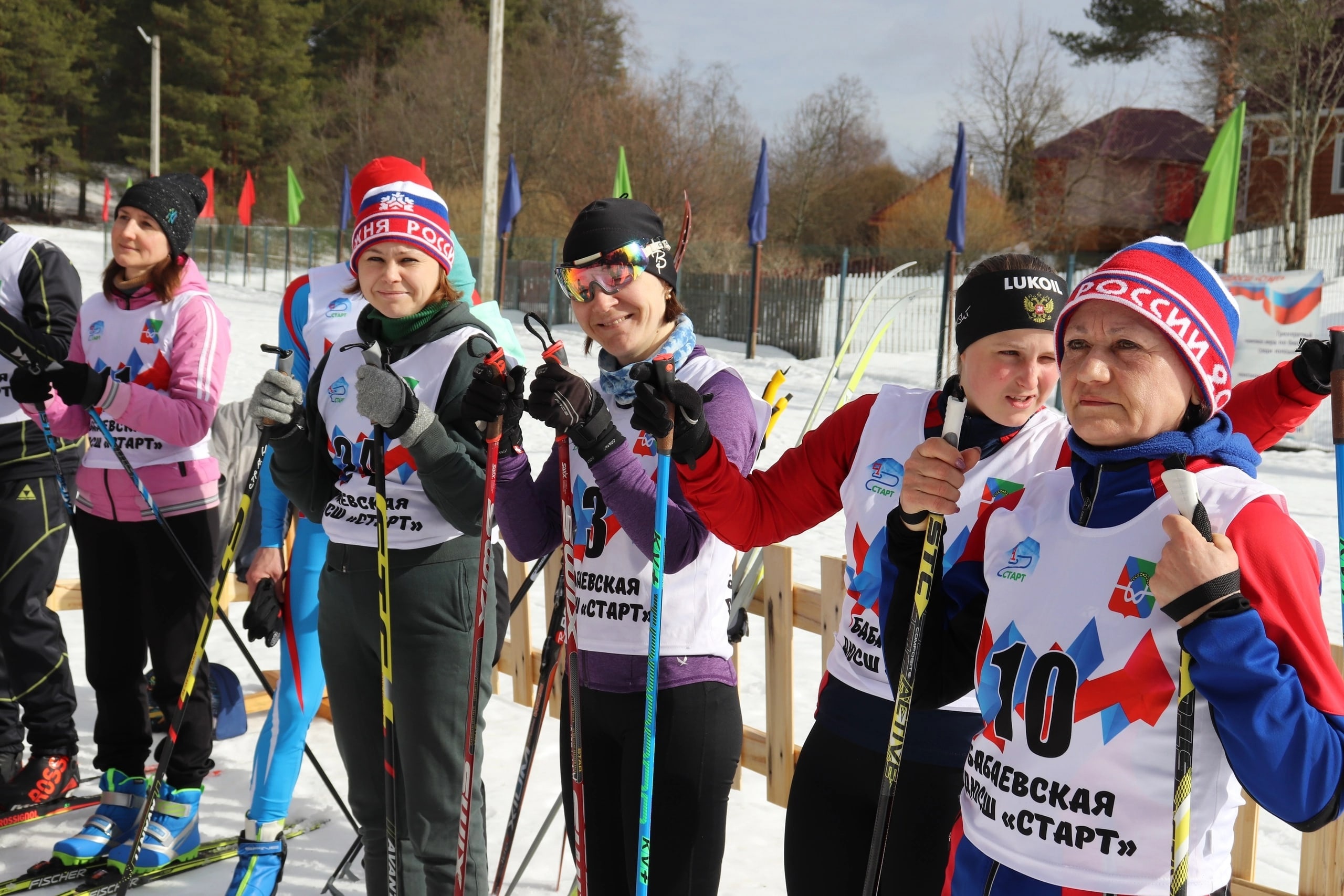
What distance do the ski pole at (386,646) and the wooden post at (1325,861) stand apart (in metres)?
2.40

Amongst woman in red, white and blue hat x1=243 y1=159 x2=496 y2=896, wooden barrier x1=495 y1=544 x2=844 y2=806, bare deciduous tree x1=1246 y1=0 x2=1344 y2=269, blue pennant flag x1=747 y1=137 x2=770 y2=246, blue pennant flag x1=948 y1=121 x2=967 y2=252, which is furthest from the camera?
bare deciduous tree x1=1246 y1=0 x2=1344 y2=269

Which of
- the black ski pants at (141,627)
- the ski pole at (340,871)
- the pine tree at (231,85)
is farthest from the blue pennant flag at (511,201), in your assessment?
the pine tree at (231,85)

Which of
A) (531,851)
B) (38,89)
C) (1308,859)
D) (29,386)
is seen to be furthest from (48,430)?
(38,89)

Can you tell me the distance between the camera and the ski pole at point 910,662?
1816 millimetres

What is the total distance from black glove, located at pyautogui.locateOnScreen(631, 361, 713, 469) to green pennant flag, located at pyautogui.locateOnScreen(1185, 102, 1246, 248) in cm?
1260

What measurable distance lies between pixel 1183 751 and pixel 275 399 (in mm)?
2205

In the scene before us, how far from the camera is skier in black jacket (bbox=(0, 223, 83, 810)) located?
3934mm

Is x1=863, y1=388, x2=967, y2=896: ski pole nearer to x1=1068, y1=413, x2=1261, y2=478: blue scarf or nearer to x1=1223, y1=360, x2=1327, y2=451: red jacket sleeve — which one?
x1=1068, y1=413, x2=1261, y2=478: blue scarf

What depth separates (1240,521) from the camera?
4.79 feet

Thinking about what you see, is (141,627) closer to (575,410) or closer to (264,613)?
(264,613)

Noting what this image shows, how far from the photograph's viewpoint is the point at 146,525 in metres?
3.64

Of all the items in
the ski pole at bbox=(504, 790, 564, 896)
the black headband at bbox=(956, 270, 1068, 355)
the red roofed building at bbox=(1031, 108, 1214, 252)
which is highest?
the red roofed building at bbox=(1031, 108, 1214, 252)

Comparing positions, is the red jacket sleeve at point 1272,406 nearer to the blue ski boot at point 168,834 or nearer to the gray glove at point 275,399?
the gray glove at point 275,399

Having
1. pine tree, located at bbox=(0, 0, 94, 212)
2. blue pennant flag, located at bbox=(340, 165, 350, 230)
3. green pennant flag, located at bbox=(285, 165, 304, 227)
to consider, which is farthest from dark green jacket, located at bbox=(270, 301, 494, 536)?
pine tree, located at bbox=(0, 0, 94, 212)
